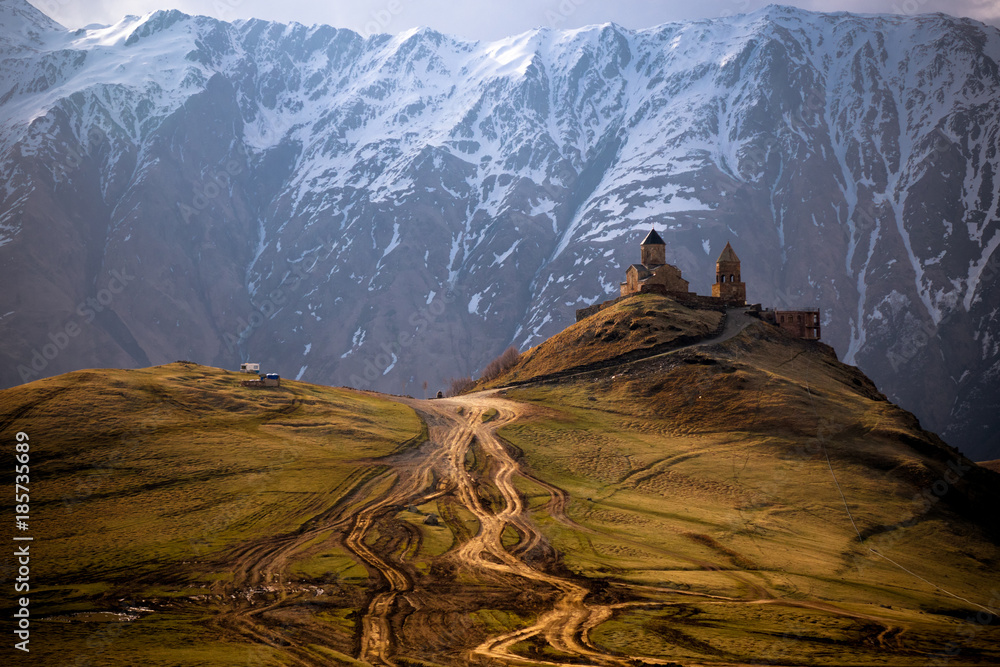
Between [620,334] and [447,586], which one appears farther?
[620,334]

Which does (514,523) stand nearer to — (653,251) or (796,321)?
(796,321)

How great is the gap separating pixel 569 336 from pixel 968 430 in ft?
469

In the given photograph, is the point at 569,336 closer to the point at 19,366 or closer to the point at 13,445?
the point at 13,445

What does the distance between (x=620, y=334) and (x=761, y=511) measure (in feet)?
142

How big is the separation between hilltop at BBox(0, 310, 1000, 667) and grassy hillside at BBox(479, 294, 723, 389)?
187 inches

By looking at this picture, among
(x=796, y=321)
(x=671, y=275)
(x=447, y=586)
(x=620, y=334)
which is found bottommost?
(x=447, y=586)

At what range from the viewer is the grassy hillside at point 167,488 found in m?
35.8

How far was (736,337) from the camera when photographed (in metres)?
102

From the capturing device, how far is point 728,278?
4902 inches

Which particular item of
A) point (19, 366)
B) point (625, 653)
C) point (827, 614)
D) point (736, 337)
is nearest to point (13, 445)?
Result: point (625, 653)

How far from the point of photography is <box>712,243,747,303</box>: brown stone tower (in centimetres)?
12344

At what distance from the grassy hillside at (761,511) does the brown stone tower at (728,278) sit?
17858mm

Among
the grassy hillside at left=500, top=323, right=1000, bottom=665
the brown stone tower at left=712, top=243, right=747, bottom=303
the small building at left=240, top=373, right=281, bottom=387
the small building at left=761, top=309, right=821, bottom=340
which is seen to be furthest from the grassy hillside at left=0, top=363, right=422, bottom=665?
the brown stone tower at left=712, top=243, right=747, bottom=303

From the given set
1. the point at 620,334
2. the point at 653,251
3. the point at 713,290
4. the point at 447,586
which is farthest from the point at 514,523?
the point at 713,290
